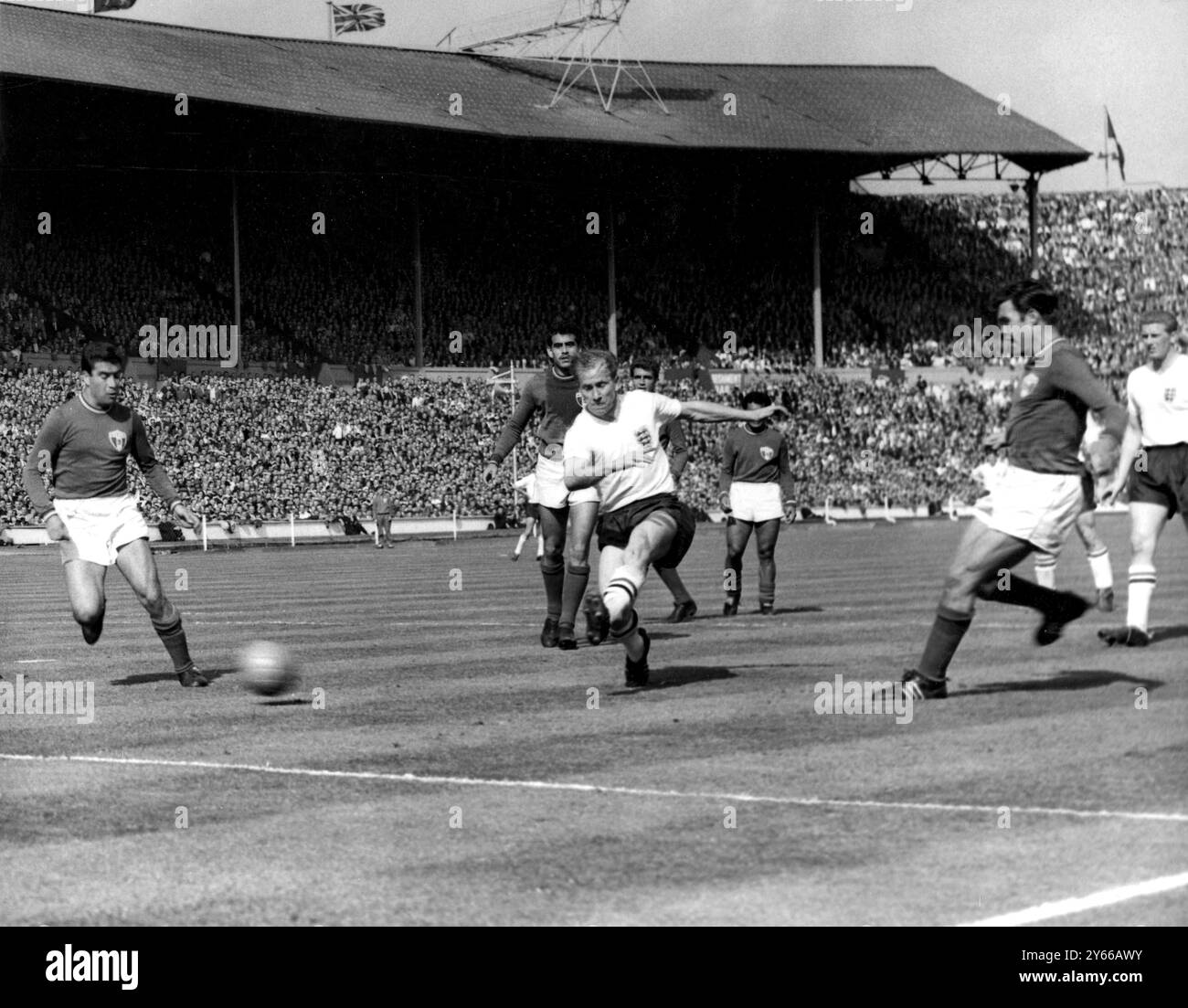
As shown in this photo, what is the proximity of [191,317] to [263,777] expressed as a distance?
4433cm

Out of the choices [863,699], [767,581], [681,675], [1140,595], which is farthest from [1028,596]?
[767,581]

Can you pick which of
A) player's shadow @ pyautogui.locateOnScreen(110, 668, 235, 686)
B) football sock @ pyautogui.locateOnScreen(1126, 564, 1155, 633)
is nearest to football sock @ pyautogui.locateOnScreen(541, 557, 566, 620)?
player's shadow @ pyautogui.locateOnScreen(110, 668, 235, 686)

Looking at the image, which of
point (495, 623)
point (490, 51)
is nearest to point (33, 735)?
point (495, 623)

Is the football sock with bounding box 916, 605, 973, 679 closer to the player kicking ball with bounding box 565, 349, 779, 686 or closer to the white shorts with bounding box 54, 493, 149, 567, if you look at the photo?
the player kicking ball with bounding box 565, 349, 779, 686

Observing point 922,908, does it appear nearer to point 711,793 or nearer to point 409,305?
point 711,793

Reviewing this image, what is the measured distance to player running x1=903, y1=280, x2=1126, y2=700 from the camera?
10.1m

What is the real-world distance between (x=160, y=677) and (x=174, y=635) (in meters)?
0.85

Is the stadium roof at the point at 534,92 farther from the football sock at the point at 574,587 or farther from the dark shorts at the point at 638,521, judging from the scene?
the dark shorts at the point at 638,521

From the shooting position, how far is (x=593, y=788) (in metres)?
8.01

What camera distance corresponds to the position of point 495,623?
17359 mm

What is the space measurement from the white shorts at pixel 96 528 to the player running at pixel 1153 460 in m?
6.55

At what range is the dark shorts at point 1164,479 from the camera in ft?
43.1
